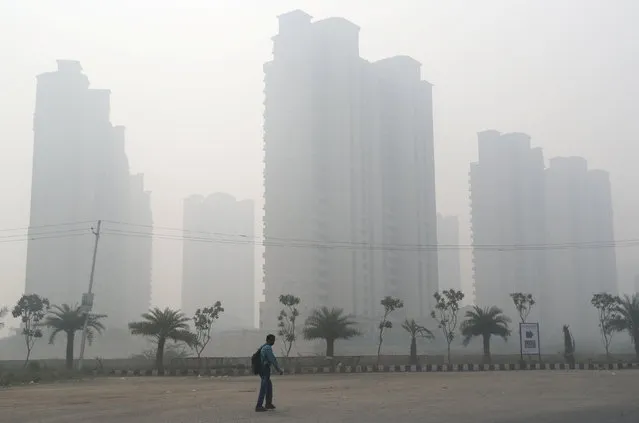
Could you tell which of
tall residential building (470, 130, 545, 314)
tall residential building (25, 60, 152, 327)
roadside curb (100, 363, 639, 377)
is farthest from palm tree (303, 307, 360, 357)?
tall residential building (25, 60, 152, 327)

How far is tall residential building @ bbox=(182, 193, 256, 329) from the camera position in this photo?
3853 inches

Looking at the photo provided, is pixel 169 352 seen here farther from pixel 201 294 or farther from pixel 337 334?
pixel 201 294

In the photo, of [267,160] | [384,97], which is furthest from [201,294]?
[384,97]

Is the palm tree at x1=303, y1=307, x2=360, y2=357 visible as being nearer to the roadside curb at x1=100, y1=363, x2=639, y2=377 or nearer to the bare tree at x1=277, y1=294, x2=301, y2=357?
the bare tree at x1=277, y1=294, x2=301, y2=357

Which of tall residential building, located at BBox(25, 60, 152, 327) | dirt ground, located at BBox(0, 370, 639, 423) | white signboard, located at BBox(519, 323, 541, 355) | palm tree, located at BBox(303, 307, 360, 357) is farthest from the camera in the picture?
tall residential building, located at BBox(25, 60, 152, 327)

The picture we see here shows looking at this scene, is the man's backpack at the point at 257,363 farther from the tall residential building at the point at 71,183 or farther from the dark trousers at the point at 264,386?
the tall residential building at the point at 71,183

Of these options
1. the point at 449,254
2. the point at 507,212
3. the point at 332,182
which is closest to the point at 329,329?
the point at 332,182

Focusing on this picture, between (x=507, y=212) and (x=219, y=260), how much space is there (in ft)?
145

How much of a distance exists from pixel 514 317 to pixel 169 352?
156ft

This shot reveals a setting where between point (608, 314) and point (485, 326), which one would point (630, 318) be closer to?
point (608, 314)

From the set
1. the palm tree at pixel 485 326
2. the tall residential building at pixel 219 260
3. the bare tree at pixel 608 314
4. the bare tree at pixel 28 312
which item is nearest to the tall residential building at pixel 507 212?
the bare tree at pixel 608 314

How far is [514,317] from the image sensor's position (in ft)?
270

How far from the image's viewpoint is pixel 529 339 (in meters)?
34.3

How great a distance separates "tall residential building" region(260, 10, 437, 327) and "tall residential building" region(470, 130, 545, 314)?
8248mm
